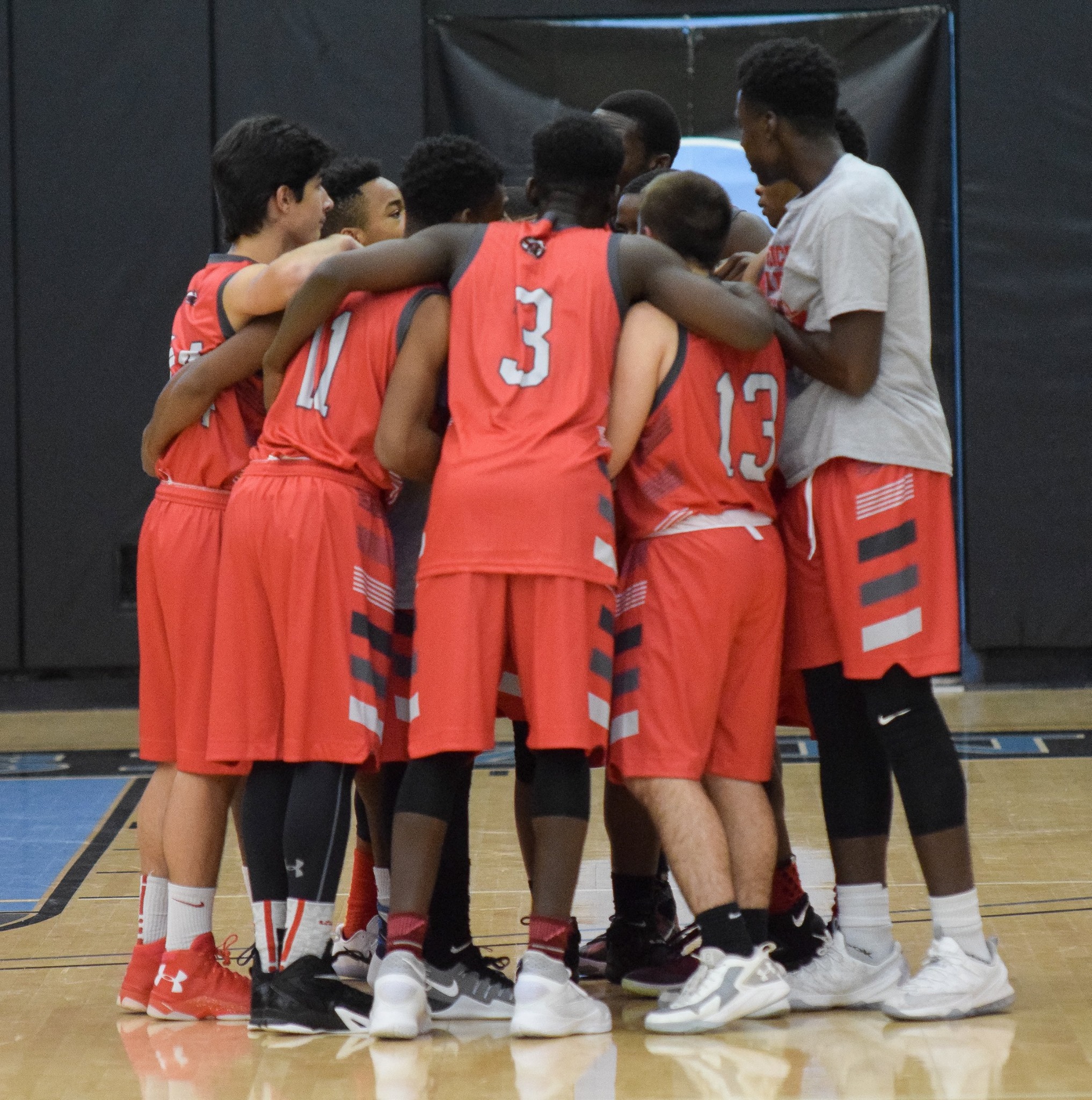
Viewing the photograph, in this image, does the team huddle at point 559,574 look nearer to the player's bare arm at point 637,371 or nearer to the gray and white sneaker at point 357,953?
the player's bare arm at point 637,371

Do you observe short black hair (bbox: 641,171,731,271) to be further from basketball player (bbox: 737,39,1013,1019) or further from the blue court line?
the blue court line

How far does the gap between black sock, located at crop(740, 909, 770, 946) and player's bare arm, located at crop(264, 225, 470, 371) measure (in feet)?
3.97

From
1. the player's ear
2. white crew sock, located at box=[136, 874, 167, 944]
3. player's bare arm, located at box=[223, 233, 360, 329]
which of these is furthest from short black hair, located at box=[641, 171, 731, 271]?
white crew sock, located at box=[136, 874, 167, 944]

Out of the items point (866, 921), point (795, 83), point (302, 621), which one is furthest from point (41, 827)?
point (795, 83)

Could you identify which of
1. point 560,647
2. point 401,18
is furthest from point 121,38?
point 560,647

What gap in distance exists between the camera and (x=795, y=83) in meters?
2.88

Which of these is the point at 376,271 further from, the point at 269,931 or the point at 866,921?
the point at 866,921

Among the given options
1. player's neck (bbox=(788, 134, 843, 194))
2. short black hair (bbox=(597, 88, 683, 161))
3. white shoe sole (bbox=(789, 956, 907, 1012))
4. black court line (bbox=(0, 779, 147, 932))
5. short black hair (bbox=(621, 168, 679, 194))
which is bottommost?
black court line (bbox=(0, 779, 147, 932))

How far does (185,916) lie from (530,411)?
1.09m

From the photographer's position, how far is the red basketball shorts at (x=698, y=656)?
273cm

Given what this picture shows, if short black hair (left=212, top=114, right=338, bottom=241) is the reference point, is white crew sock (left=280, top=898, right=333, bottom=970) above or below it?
below

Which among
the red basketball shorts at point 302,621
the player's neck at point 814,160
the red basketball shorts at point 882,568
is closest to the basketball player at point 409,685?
the red basketball shorts at point 302,621

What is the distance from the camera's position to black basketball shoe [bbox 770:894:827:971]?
9.87 ft

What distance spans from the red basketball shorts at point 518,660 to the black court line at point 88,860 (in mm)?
1032
